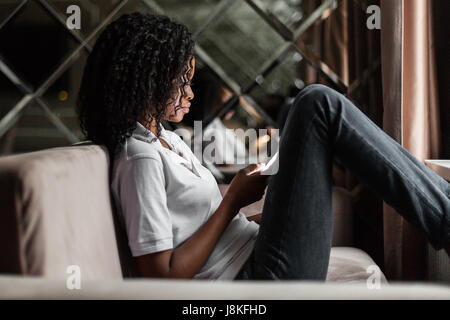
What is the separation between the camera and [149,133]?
79 centimetres

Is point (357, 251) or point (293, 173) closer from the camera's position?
point (293, 173)

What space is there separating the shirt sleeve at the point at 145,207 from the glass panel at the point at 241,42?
2.64 ft

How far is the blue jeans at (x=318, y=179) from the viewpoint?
704mm

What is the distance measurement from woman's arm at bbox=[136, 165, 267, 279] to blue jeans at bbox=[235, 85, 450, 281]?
0.06 metres

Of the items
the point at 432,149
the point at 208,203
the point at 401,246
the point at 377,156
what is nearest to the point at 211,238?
the point at 208,203

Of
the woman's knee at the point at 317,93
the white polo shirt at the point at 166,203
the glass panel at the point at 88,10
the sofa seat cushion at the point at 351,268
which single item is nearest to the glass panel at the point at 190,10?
the glass panel at the point at 88,10

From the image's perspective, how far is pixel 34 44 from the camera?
1501 millimetres

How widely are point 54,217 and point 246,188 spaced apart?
374mm

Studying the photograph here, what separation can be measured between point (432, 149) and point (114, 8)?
3.77ft

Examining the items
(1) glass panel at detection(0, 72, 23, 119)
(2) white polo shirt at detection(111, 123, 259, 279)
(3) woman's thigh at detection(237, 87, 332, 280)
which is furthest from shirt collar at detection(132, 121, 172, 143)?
(1) glass panel at detection(0, 72, 23, 119)

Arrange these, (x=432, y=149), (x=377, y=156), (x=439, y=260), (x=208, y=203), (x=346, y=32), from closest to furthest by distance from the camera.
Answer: (x=377, y=156)
(x=208, y=203)
(x=439, y=260)
(x=432, y=149)
(x=346, y=32)

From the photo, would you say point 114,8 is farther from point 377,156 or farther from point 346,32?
point 377,156

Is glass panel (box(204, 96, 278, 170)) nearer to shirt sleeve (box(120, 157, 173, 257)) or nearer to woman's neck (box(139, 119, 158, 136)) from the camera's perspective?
woman's neck (box(139, 119, 158, 136))

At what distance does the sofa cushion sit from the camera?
483 mm
